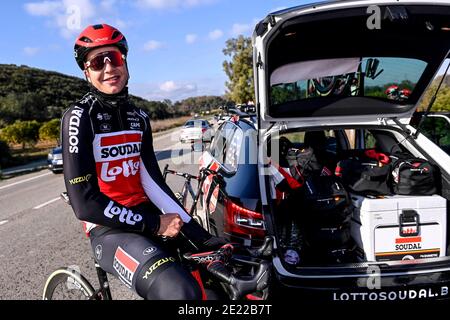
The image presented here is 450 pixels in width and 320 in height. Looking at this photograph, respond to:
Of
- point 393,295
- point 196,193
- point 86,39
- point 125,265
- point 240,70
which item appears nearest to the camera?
point 125,265

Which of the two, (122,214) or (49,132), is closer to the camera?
(122,214)

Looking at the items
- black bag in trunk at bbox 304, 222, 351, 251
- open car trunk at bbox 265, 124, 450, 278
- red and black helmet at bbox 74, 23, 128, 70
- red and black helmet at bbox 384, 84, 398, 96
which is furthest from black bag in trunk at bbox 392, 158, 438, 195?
red and black helmet at bbox 74, 23, 128, 70

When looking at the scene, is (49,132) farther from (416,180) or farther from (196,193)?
(416,180)

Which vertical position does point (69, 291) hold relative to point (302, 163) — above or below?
below

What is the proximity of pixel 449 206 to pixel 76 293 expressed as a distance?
9.70ft

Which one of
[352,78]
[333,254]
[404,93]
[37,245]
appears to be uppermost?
[352,78]

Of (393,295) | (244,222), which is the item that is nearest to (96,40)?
(244,222)

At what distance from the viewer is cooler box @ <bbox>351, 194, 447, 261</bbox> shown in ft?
10.1

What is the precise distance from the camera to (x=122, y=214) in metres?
2.14

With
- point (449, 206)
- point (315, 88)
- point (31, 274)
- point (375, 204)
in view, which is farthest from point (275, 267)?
point (31, 274)

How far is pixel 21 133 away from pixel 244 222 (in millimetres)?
34499

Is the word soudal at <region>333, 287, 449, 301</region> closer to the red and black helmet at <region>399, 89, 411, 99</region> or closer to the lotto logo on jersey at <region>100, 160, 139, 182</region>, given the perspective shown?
the lotto logo on jersey at <region>100, 160, 139, 182</region>

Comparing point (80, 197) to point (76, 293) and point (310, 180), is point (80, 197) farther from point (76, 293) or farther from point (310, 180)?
point (310, 180)

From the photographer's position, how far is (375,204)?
3.12 m
